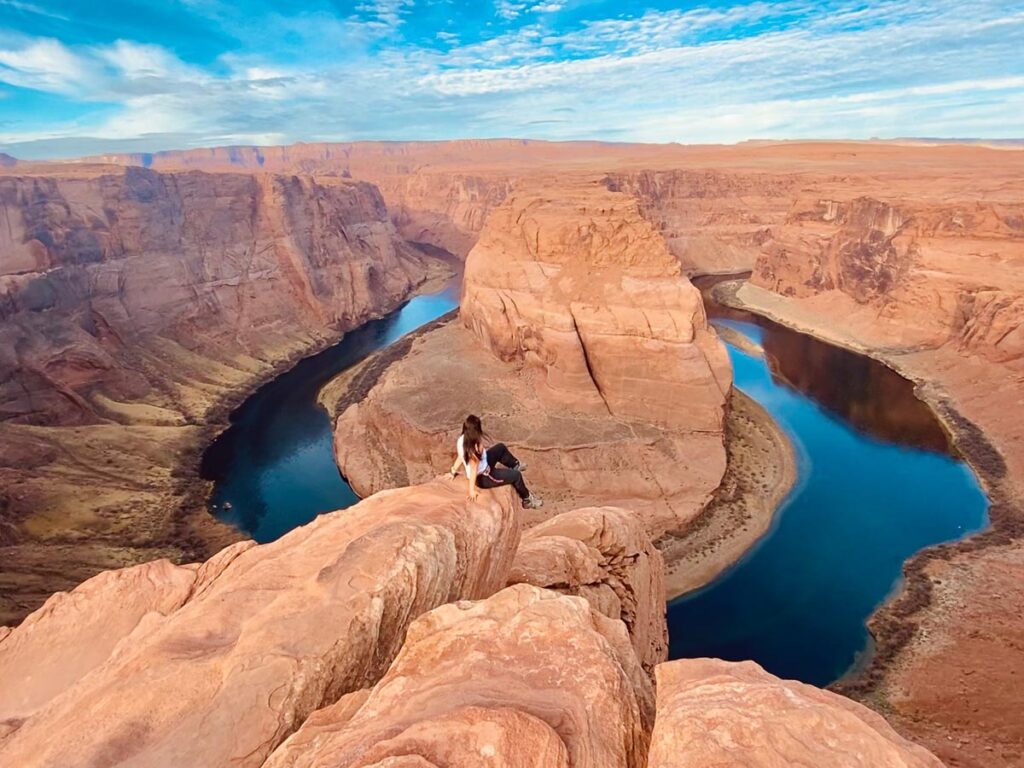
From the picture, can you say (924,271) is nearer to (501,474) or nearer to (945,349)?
(945,349)

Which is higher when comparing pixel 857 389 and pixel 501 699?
pixel 501 699

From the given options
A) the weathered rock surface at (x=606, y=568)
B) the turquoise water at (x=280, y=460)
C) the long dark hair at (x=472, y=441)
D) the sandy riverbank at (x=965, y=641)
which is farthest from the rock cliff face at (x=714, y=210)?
the long dark hair at (x=472, y=441)

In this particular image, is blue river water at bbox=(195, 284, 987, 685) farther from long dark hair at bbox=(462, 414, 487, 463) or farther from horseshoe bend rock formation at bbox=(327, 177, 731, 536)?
long dark hair at bbox=(462, 414, 487, 463)

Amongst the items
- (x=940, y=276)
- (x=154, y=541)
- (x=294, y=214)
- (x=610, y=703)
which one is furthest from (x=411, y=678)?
(x=294, y=214)

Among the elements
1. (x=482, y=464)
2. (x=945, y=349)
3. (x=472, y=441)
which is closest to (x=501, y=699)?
(x=472, y=441)

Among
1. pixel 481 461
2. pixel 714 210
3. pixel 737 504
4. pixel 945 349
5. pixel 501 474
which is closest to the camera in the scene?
Result: pixel 481 461

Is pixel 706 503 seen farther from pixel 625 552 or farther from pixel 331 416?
pixel 331 416
